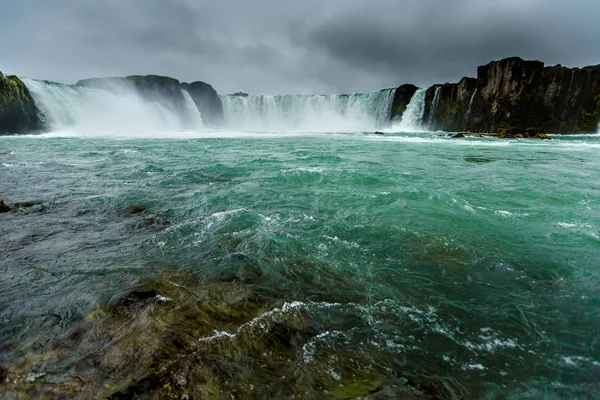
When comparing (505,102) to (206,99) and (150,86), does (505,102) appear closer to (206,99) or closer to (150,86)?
(206,99)

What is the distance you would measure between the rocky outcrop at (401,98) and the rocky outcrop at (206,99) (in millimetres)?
54564

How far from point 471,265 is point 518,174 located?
12415 millimetres

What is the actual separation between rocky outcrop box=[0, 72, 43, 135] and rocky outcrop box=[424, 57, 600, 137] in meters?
82.3

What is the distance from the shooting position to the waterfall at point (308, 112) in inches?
3118

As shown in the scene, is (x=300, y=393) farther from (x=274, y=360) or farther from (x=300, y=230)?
(x=300, y=230)

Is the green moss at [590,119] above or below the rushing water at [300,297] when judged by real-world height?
above

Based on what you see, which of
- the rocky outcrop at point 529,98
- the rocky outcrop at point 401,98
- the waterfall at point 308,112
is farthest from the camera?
the waterfall at point 308,112

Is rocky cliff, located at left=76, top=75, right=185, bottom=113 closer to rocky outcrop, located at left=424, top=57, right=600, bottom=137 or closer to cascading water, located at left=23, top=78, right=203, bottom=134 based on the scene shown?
cascading water, located at left=23, top=78, right=203, bottom=134

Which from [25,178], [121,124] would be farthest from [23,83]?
[25,178]

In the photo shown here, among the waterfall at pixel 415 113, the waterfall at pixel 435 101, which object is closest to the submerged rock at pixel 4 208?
the waterfall at pixel 415 113

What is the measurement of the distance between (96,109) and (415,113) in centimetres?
7183

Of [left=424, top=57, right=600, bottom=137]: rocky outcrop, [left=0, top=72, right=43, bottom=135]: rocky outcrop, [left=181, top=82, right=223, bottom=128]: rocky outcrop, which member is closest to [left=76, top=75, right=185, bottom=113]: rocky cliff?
[left=181, top=82, right=223, bottom=128]: rocky outcrop

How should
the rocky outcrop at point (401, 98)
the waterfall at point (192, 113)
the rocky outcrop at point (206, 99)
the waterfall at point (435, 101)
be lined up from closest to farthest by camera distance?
the waterfall at point (435, 101) → the rocky outcrop at point (401, 98) → the waterfall at point (192, 113) → the rocky outcrop at point (206, 99)

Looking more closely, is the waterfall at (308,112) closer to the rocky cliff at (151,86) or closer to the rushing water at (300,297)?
the rocky cliff at (151,86)
